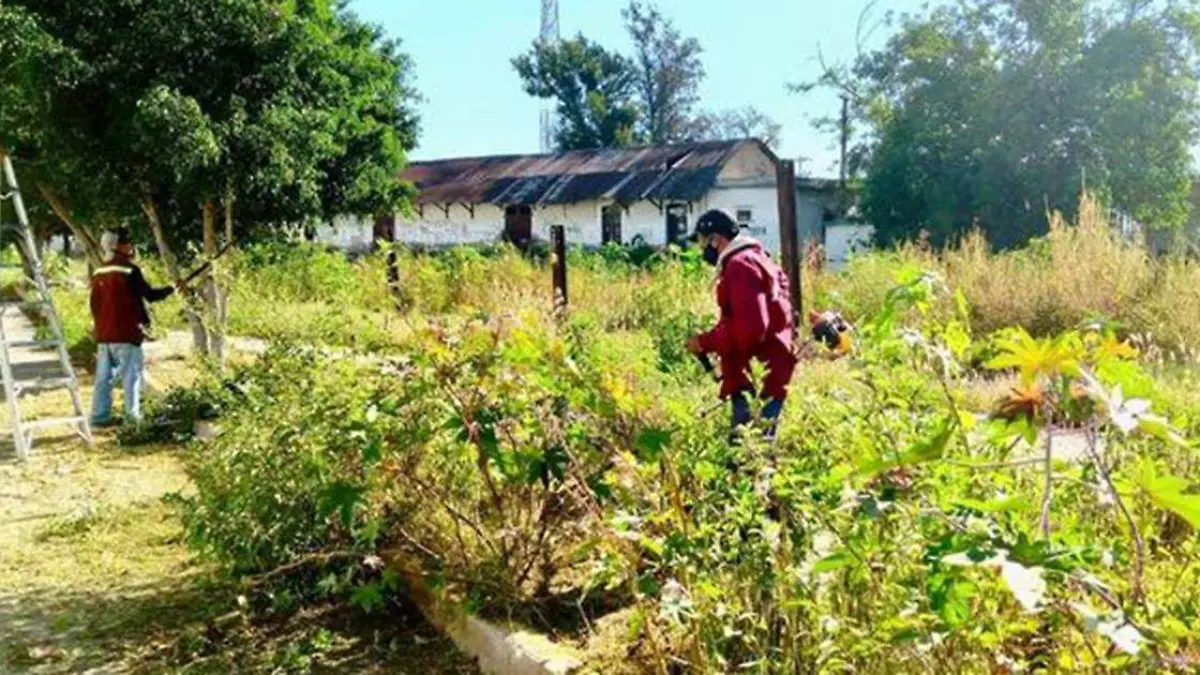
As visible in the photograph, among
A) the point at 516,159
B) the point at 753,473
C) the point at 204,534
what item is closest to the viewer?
the point at 753,473

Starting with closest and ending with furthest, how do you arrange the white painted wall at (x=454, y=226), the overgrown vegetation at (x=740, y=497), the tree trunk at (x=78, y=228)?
the overgrown vegetation at (x=740, y=497)
the tree trunk at (x=78, y=228)
the white painted wall at (x=454, y=226)

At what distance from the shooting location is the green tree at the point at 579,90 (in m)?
62.4

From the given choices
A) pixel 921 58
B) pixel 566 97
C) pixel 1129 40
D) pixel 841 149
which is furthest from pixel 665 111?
pixel 1129 40

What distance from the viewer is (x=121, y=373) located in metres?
10.1

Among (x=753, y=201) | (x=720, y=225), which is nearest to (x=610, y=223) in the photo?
(x=753, y=201)

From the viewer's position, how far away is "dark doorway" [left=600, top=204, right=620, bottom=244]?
43.6 meters

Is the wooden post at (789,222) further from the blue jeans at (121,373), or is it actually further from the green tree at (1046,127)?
the green tree at (1046,127)

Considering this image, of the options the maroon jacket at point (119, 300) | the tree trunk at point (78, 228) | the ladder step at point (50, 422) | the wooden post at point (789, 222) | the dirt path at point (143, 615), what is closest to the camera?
the dirt path at point (143, 615)

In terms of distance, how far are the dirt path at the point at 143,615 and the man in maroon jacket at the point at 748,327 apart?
170 centimetres

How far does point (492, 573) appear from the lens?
4.36 metres

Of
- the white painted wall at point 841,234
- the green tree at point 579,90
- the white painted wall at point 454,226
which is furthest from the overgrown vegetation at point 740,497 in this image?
the green tree at point 579,90

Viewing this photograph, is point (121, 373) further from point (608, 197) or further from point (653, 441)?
point (608, 197)

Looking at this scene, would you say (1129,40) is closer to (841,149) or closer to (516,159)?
(841,149)

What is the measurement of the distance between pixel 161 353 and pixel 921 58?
31.1 m
